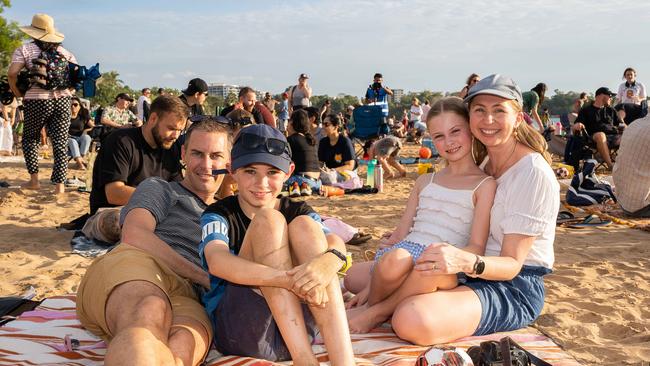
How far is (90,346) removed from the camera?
284 centimetres

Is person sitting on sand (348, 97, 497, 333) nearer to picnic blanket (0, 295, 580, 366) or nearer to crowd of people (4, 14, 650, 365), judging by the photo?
crowd of people (4, 14, 650, 365)

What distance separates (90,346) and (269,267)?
1155 millimetres

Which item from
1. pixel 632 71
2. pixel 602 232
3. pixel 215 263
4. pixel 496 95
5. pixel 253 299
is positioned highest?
pixel 632 71

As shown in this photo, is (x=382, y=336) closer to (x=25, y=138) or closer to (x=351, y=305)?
(x=351, y=305)

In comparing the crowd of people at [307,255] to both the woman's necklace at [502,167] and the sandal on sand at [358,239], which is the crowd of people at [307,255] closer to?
the woman's necklace at [502,167]

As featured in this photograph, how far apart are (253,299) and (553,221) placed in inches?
61.5

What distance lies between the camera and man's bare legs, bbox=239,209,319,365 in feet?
7.60

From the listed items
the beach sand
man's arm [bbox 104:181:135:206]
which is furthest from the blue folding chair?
man's arm [bbox 104:181:135:206]

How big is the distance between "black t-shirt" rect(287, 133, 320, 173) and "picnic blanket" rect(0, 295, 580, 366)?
5369 millimetres

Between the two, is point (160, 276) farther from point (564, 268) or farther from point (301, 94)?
point (301, 94)

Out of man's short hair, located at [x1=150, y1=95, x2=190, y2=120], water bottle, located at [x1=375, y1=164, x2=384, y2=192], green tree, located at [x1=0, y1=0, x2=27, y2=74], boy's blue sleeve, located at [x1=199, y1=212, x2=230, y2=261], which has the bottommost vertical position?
water bottle, located at [x1=375, y1=164, x2=384, y2=192]

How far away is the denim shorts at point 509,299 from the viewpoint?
9.44 feet

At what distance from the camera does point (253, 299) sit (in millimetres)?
2451

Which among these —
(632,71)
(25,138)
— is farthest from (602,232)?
(632,71)
